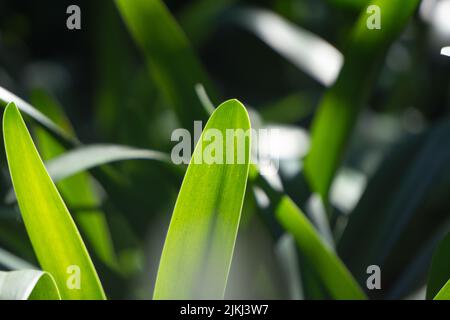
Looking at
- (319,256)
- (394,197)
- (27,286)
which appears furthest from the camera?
(394,197)

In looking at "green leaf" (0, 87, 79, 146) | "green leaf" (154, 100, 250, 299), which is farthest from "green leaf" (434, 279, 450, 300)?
"green leaf" (0, 87, 79, 146)

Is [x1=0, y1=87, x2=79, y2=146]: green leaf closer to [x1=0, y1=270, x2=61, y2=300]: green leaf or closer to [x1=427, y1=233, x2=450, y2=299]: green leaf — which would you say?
[x1=0, y1=270, x2=61, y2=300]: green leaf

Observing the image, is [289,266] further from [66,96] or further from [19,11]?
[19,11]

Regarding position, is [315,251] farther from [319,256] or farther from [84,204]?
[84,204]

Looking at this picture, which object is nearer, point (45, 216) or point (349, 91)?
point (45, 216)

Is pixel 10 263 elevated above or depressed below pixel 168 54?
below

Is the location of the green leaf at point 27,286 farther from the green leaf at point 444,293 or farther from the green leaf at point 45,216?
the green leaf at point 444,293

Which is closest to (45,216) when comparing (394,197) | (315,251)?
(315,251)

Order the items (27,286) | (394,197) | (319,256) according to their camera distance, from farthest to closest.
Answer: (394,197)
(319,256)
(27,286)
